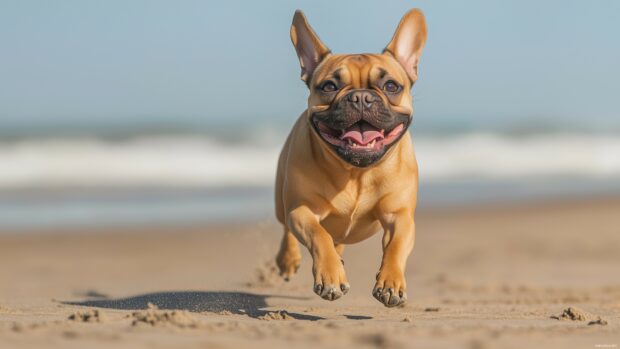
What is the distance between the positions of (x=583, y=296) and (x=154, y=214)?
7.29m

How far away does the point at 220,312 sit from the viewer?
575cm

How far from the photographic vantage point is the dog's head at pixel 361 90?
5547 mm

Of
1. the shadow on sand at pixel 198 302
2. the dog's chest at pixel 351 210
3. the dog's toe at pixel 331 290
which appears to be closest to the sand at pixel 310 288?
the shadow on sand at pixel 198 302

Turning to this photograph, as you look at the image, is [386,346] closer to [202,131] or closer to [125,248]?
[125,248]

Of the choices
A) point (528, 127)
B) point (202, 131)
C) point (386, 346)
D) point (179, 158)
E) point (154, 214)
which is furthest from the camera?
point (528, 127)

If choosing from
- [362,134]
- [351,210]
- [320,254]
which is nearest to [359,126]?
[362,134]

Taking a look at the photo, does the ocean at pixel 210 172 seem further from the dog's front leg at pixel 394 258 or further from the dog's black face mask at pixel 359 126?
the dog's black face mask at pixel 359 126

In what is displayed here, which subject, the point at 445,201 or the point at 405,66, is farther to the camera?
the point at 445,201

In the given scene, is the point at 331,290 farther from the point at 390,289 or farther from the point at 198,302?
the point at 198,302

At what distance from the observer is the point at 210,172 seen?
21.7 m

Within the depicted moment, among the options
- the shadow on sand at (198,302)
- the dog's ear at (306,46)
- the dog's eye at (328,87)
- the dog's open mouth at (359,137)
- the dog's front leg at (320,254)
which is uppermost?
the dog's ear at (306,46)

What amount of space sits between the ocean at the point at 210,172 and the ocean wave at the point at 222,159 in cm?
3

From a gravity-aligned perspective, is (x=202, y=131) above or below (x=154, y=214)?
above

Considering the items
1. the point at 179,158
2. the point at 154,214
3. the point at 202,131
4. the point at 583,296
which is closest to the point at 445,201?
the point at 154,214
